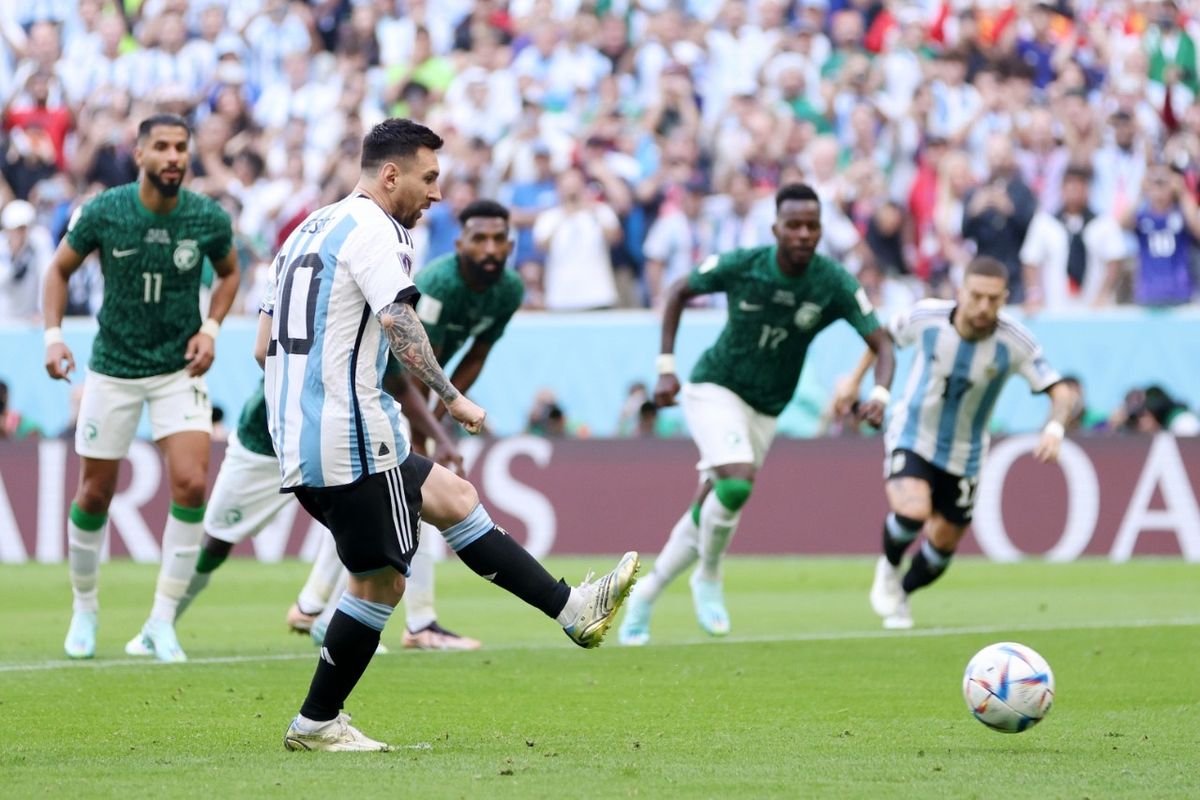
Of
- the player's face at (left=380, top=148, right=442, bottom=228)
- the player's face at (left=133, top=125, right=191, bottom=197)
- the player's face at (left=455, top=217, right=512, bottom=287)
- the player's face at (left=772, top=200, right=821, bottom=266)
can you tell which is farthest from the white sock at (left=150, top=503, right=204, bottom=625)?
the player's face at (left=380, top=148, right=442, bottom=228)

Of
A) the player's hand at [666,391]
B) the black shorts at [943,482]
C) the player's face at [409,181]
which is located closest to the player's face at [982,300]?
the black shorts at [943,482]

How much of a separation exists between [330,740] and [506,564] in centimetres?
89

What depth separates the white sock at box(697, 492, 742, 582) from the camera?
12.3 meters

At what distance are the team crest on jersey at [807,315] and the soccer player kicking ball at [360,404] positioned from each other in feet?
16.7

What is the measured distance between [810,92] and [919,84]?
4.00ft

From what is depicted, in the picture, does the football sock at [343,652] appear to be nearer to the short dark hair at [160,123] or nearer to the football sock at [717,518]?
the short dark hair at [160,123]

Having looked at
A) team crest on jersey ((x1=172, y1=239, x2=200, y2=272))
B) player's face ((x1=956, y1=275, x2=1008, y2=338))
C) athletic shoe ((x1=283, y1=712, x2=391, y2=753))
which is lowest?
athletic shoe ((x1=283, y1=712, x2=391, y2=753))

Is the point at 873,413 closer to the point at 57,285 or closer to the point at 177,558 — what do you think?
the point at 177,558

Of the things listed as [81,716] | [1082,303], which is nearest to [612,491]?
[1082,303]

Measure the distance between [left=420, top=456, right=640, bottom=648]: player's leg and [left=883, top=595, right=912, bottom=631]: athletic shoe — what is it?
5.58 metres

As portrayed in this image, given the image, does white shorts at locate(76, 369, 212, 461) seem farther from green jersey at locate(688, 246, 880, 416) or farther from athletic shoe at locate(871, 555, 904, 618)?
athletic shoe at locate(871, 555, 904, 618)

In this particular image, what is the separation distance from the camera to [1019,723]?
7.63m

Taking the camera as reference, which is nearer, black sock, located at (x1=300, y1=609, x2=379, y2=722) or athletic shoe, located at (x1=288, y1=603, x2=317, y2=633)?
black sock, located at (x1=300, y1=609, x2=379, y2=722)

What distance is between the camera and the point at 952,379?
43.3 ft
